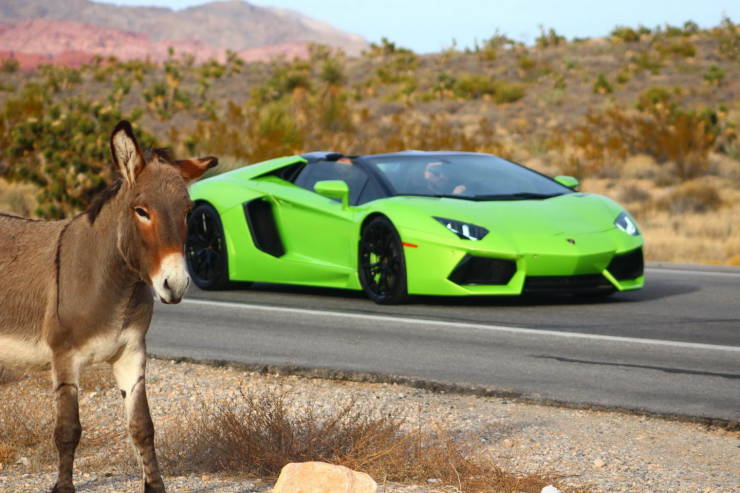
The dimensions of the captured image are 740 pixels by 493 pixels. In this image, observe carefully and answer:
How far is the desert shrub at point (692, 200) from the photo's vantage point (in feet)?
76.0

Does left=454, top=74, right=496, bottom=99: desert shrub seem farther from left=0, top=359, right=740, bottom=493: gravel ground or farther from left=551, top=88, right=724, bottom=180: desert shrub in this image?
left=0, top=359, right=740, bottom=493: gravel ground

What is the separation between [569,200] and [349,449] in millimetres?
6729

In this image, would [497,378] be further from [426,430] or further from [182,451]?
[182,451]

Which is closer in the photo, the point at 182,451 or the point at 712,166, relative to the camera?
the point at 182,451

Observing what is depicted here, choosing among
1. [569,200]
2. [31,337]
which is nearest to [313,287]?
[569,200]

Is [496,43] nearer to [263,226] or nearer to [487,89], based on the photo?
[487,89]

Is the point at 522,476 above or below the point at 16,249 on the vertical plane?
below

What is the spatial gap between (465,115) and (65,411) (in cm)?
4244

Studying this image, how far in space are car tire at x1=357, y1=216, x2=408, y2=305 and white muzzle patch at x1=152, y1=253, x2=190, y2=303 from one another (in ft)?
22.7

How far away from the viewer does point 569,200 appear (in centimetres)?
1215

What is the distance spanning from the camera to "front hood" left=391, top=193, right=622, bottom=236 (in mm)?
11242

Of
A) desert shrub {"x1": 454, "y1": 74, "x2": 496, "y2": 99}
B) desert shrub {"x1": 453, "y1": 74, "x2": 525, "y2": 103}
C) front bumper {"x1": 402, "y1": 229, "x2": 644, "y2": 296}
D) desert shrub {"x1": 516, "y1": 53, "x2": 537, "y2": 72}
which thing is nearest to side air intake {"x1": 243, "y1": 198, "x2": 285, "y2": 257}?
front bumper {"x1": 402, "y1": 229, "x2": 644, "y2": 296}

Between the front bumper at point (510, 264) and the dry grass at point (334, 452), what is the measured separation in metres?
4.80

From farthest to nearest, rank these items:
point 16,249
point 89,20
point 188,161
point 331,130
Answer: point 89,20
point 331,130
point 16,249
point 188,161
